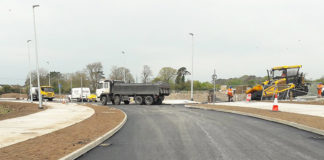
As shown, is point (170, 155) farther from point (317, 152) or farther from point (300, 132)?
point (300, 132)

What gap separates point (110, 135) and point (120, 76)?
71.7 metres

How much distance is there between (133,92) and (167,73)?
69476 millimetres

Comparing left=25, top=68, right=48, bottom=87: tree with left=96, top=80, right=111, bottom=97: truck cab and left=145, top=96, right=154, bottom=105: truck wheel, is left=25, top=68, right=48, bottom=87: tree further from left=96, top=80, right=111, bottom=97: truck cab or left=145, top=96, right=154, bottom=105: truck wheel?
left=145, top=96, right=154, bottom=105: truck wheel

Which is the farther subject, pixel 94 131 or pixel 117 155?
pixel 94 131

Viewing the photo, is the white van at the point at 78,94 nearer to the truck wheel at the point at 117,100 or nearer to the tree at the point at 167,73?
the truck wheel at the point at 117,100

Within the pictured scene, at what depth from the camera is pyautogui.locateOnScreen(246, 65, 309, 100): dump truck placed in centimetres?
2481

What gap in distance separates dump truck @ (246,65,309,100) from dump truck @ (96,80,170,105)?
11.1 meters

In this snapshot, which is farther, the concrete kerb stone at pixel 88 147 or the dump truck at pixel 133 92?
the dump truck at pixel 133 92

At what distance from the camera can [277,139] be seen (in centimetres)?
766

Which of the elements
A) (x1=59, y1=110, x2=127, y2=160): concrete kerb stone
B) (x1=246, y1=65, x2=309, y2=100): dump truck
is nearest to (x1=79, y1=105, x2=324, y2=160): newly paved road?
(x1=59, y1=110, x2=127, y2=160): concrete kerb stone

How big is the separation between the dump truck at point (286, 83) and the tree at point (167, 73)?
70967 mm

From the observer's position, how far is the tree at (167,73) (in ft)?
318

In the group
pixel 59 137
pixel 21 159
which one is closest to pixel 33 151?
pixel 21 159

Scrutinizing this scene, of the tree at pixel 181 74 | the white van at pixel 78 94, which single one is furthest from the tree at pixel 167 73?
the white van at pixel 78 94
